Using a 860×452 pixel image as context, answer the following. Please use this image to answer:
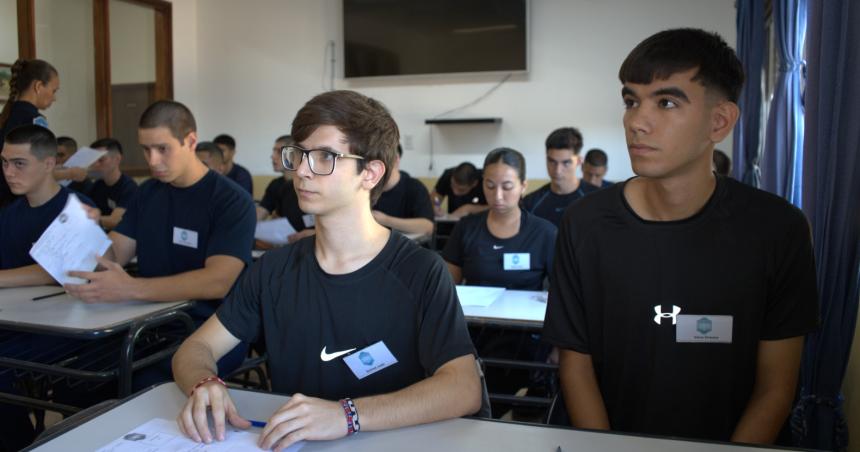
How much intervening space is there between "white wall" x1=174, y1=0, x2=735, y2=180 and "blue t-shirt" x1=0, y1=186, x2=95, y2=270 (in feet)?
16.0

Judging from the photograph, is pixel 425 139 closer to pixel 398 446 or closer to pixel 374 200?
pixel 374 200

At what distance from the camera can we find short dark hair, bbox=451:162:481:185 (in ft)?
20.9

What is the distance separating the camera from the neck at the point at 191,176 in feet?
9.12

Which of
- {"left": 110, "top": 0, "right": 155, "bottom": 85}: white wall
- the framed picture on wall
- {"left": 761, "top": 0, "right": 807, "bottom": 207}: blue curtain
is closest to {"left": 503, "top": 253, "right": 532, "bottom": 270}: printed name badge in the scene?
{"left": 761, "top": 0, "right": 807, "bottom": 207}: blue curtain

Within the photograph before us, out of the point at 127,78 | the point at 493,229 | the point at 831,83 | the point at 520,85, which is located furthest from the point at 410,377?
the point at 127,78

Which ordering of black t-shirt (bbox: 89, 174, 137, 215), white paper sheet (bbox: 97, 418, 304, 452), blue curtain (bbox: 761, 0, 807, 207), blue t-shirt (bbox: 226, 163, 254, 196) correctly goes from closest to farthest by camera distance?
white paper sheet (bbox: 97, 418, 304, 452) < blue curtain (bbox: 761, 0, 807, 207) < black t-shirt (bbox: 89, 174, 137, 215) < blue t-shirt (bbox: 226, 163, 254, 196)

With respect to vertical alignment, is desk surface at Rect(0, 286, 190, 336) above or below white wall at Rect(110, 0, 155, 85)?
below

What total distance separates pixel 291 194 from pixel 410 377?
3.45 metres

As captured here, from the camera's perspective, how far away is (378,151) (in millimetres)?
1583

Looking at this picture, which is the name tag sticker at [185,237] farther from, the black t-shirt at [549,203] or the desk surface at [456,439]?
the black t-shirt at [549,203]

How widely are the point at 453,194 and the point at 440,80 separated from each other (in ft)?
5.09

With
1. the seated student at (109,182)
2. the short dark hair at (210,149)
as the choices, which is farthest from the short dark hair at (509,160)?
the short dark hair at (210,149)

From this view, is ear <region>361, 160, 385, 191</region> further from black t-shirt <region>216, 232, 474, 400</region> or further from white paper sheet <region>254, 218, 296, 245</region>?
white paper sheet <region>254, 218, 296, 245</region>

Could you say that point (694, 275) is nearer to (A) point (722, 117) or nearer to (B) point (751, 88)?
(A) point (722, 117)
